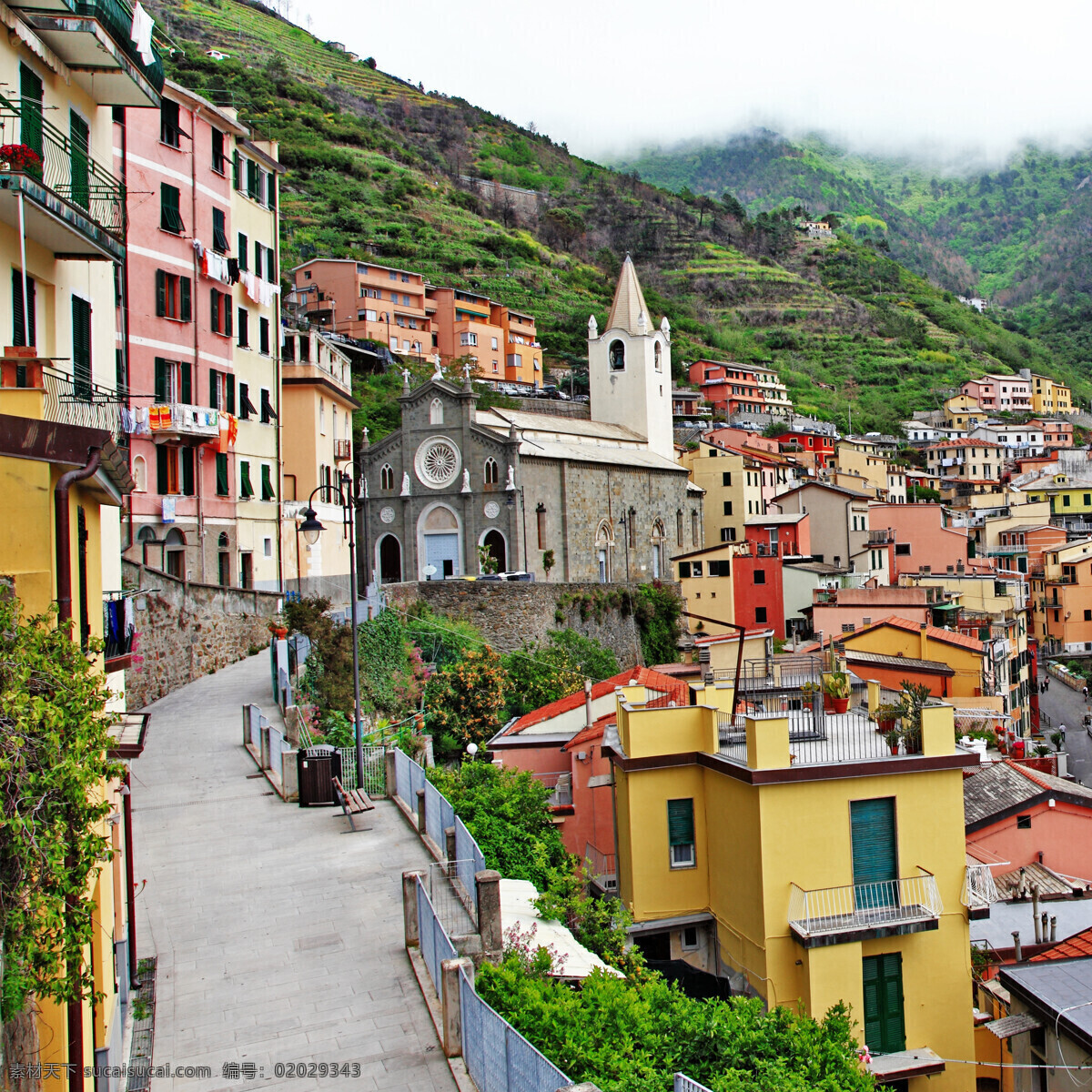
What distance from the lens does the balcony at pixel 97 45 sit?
1162cm

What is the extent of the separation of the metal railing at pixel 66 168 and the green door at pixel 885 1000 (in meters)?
13.6

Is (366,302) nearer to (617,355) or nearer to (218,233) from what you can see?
Result: (617,355)

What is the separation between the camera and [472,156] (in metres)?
145

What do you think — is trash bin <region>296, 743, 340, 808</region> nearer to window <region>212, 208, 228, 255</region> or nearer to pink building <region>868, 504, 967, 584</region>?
window <region>212, 208, 228, 255</region>

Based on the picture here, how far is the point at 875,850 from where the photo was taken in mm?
13719

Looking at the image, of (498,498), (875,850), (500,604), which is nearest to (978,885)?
(875,850)

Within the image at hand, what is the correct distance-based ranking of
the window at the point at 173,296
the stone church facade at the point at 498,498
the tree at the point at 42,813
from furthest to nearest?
the stone church facade at the point at 498,498 → the window at the point at 173,296 → the tree at the point at 42,813

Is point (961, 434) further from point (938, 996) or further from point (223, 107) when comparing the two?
point (938, 996)

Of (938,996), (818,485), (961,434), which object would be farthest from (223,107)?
(961,434)

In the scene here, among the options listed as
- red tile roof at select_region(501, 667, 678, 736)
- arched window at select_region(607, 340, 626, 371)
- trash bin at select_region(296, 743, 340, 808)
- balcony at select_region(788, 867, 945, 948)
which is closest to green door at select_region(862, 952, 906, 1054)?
balcony at select_region(788, 867, 945, 948)

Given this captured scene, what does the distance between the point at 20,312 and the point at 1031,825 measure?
19627mm

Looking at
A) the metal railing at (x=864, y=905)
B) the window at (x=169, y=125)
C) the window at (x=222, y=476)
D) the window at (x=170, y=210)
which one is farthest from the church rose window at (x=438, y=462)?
the metal railing at (x=864, y=905)

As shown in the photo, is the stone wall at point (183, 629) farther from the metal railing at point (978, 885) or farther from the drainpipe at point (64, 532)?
the metal railing at point (978, 885)

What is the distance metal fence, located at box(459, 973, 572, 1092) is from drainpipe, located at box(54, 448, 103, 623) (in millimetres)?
4215
